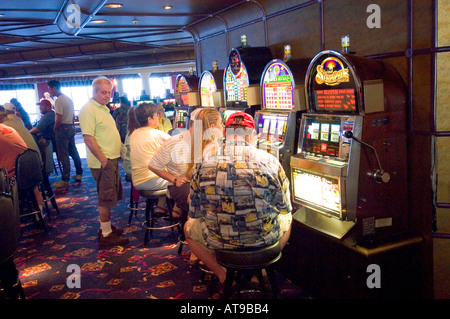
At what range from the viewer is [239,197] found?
7.57 feet

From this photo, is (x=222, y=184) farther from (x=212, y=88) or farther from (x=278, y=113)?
(x=212, y=88)

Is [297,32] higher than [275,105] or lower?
higher

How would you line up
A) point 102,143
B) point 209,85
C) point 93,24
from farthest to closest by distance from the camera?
1. point 93,24
2. point 209,85
3. point 102,143

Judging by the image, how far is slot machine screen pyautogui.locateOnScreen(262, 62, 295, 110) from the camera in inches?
142

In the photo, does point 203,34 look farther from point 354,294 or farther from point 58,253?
point 354,294

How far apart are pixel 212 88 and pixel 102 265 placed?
2813 mm

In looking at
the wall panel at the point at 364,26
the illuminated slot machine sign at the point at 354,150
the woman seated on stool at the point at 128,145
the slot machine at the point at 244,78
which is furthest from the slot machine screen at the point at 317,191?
the woman seated on stool at the point at 128,145

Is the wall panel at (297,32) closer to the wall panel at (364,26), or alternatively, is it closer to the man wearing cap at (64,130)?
the wall panel at (364,26)

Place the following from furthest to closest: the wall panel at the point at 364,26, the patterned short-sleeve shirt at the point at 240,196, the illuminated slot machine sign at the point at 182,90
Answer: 1. the illuminated slot machine sign at the point at 182,90
2. the wall panel at the point at 364,26
3. the patterned short-sleeve shirt at the point at 240,196

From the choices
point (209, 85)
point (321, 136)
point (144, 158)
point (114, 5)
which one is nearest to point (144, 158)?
point (144, 158)

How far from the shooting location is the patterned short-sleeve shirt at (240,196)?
2314mm

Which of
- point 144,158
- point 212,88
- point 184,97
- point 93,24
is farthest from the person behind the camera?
point 184,97
